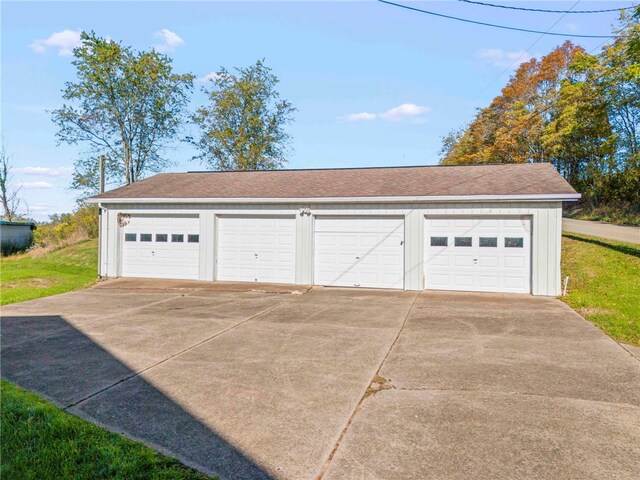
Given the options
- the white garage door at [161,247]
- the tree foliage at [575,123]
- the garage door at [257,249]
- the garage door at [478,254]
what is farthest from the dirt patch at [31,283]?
the tree foliage at [575,123]

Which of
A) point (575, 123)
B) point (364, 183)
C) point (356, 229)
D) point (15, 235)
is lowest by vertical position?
point (15, 235)

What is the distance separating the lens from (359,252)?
40.2 feet

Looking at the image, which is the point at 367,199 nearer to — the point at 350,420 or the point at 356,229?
the point at 356,229

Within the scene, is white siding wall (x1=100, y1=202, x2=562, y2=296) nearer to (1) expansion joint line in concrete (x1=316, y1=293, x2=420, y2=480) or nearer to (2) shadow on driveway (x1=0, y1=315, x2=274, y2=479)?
(1) expansion joint line in concrete (x1=316, y1=293, x2=420, y2=480)

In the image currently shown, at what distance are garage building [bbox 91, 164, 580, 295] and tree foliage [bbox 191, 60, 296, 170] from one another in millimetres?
16351

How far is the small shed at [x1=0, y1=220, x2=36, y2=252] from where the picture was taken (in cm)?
2370

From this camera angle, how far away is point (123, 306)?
948 centimetres

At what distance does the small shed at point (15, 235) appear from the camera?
23.7 metres

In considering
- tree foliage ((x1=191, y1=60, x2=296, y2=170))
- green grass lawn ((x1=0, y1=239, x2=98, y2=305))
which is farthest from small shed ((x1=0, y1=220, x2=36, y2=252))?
tree foliage ((x1=191, y1=60, x2=296, y2=170))

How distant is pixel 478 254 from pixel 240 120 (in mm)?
24016

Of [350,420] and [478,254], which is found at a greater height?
[478,254]

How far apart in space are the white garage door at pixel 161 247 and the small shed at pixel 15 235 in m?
14.5

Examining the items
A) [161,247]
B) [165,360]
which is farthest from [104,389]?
[161,247]

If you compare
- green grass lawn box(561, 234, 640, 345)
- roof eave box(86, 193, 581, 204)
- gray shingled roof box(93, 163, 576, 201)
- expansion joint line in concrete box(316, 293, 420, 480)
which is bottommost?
expansion joint line in concrete box(316, 293, 420, 480)
